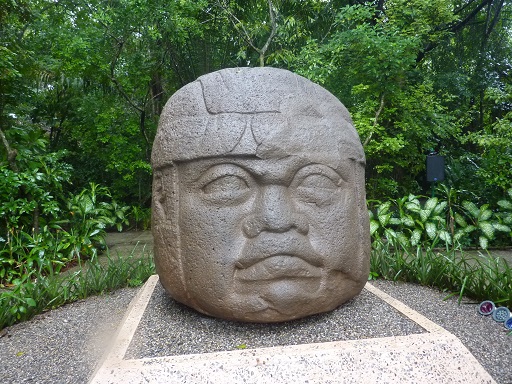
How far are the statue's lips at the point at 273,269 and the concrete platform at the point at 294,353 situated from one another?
0.35m

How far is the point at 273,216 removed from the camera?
2.09 meters

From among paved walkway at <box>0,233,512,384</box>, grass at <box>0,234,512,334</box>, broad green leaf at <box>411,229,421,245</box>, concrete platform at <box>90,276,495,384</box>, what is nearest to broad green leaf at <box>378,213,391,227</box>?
broad green leaf at <box>411,229,421,245</box>

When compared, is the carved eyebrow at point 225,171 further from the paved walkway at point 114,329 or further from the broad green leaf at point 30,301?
the broad green leaf at point 30,301

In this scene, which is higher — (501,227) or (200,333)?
(200,333)

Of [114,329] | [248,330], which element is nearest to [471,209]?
[248,330]

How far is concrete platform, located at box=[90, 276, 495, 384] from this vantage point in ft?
6.04

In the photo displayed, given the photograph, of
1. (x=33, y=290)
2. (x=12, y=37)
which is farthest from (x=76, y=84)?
(x=33, y=290)

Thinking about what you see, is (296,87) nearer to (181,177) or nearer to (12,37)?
(181,177)

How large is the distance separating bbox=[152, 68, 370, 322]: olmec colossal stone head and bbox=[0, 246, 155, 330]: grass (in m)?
1.77

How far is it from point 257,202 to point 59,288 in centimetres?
258

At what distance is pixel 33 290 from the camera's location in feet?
11.7

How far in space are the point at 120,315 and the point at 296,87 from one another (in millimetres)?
2386

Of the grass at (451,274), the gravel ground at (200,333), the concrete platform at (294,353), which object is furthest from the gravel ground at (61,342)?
the grass at (451,274)

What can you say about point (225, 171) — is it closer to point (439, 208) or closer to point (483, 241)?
point (439, 208)
